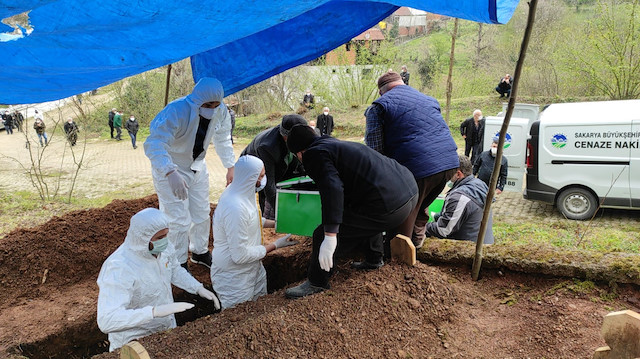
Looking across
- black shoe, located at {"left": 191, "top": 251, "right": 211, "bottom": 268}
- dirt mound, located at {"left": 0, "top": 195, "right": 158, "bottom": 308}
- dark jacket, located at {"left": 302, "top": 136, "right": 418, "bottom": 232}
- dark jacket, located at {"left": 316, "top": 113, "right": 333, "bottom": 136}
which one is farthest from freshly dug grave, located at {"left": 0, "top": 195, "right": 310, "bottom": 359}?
dark jacket, located at {"left": 316, "top": 113, "right": 333, "bottom": 136}

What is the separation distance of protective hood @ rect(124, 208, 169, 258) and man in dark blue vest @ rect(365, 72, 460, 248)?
5.64 feet

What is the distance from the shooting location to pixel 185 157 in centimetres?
418

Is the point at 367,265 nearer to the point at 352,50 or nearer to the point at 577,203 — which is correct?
the point at 577,203

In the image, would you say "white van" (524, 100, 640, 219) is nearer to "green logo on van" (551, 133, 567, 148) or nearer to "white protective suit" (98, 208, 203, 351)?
"green logo on van" (551, 133, 567, 148)

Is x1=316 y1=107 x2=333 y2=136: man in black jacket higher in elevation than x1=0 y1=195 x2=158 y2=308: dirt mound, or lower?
higher

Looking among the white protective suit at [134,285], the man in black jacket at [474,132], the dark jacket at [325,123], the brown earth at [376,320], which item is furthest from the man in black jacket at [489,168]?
the dark jacket at [325,123]

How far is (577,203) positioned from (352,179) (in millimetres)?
6827

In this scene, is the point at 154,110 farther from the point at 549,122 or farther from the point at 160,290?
the point at 160,290

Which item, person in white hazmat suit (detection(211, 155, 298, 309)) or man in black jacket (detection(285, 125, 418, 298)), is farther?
person in white hazmat suit (detection(211, 155, 298, 309))

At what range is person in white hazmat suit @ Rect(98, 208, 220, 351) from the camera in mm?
2820

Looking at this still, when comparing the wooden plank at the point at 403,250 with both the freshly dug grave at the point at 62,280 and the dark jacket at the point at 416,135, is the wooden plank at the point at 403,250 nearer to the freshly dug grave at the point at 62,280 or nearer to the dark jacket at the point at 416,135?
the dark jacket at the point at 416,135

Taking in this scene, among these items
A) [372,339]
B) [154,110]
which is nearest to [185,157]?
[372,339]

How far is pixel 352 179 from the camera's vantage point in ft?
9.95

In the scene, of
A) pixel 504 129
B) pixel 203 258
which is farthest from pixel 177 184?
pixel 504 129
